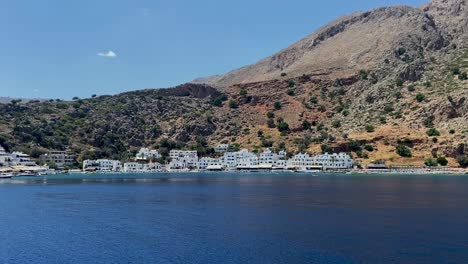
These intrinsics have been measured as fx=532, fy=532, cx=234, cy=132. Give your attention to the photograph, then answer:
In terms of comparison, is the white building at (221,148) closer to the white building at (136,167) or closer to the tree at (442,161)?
the white building at (136,167)

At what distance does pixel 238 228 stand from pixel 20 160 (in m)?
113

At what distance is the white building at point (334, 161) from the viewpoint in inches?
5694

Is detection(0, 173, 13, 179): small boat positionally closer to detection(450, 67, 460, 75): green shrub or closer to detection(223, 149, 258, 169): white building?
detection(223, 149, 258, 169): white building

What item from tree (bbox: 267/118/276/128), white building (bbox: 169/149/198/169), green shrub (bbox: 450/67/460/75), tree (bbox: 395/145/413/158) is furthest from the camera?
tree (bbox: 267/118/276/128)

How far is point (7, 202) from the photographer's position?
71.1 metres

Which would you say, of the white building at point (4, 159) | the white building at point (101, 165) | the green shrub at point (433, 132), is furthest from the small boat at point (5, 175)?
the green shrub at point (433, 132)

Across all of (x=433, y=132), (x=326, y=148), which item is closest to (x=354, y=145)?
(x=326, y=148)

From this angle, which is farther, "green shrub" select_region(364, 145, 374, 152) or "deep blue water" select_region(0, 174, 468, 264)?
"green shrub" select_region(364, 145, 374, 152)

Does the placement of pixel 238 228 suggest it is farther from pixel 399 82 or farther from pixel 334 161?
pixel 399 82

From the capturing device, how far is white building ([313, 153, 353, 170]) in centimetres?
14462

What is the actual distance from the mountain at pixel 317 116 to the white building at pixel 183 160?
5.34m

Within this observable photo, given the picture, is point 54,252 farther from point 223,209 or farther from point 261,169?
point 261,169

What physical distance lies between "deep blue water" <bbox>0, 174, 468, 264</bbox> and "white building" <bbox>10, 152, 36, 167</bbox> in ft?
232

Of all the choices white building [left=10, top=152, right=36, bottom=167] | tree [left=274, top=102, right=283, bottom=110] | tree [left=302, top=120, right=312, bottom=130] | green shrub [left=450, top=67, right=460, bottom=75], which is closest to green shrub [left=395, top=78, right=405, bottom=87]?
green shrub [left=450, top=67, right=460, bottom=75]
